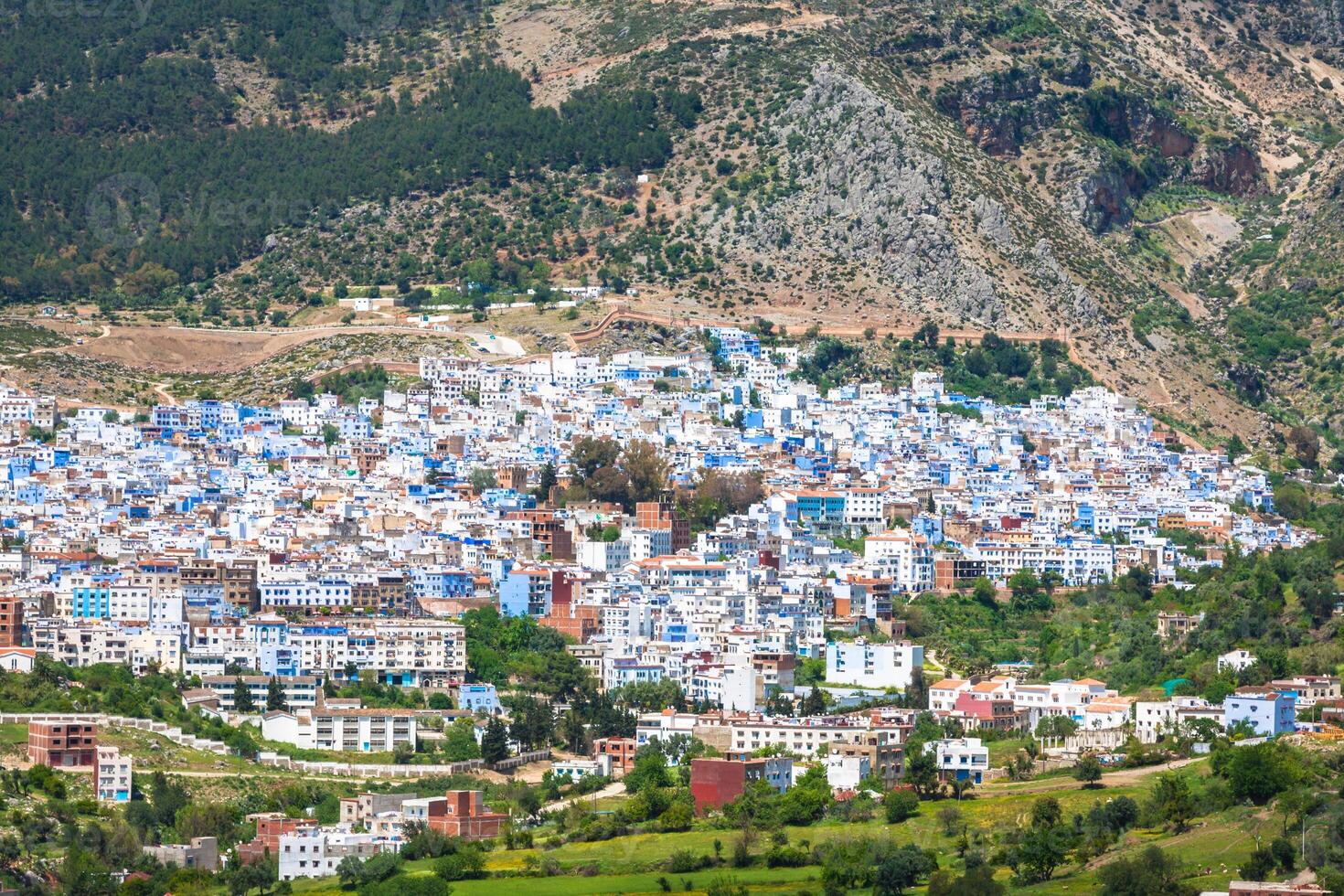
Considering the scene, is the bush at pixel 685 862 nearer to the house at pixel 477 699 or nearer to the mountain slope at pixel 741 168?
the house at pixel 477 699

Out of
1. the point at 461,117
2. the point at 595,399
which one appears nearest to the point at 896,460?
the point at 595,399

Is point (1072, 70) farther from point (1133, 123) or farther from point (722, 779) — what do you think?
point (722, 779)

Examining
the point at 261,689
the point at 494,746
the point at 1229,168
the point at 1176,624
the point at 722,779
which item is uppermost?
the point at 1229,168

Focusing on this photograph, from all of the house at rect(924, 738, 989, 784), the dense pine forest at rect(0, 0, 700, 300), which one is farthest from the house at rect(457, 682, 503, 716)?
the dense pine forest at rect(0, 0, 700, 300)

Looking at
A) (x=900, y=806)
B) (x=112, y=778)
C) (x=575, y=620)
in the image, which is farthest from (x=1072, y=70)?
(x=112, y=778)

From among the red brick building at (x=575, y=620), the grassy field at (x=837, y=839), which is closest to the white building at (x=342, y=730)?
the grassy field at (x=837, y=839)

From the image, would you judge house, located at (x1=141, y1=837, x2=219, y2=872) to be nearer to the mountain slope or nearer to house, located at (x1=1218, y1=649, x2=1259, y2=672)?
house, located at (x1=1218, y1=649, x2=1259, y2=672)
